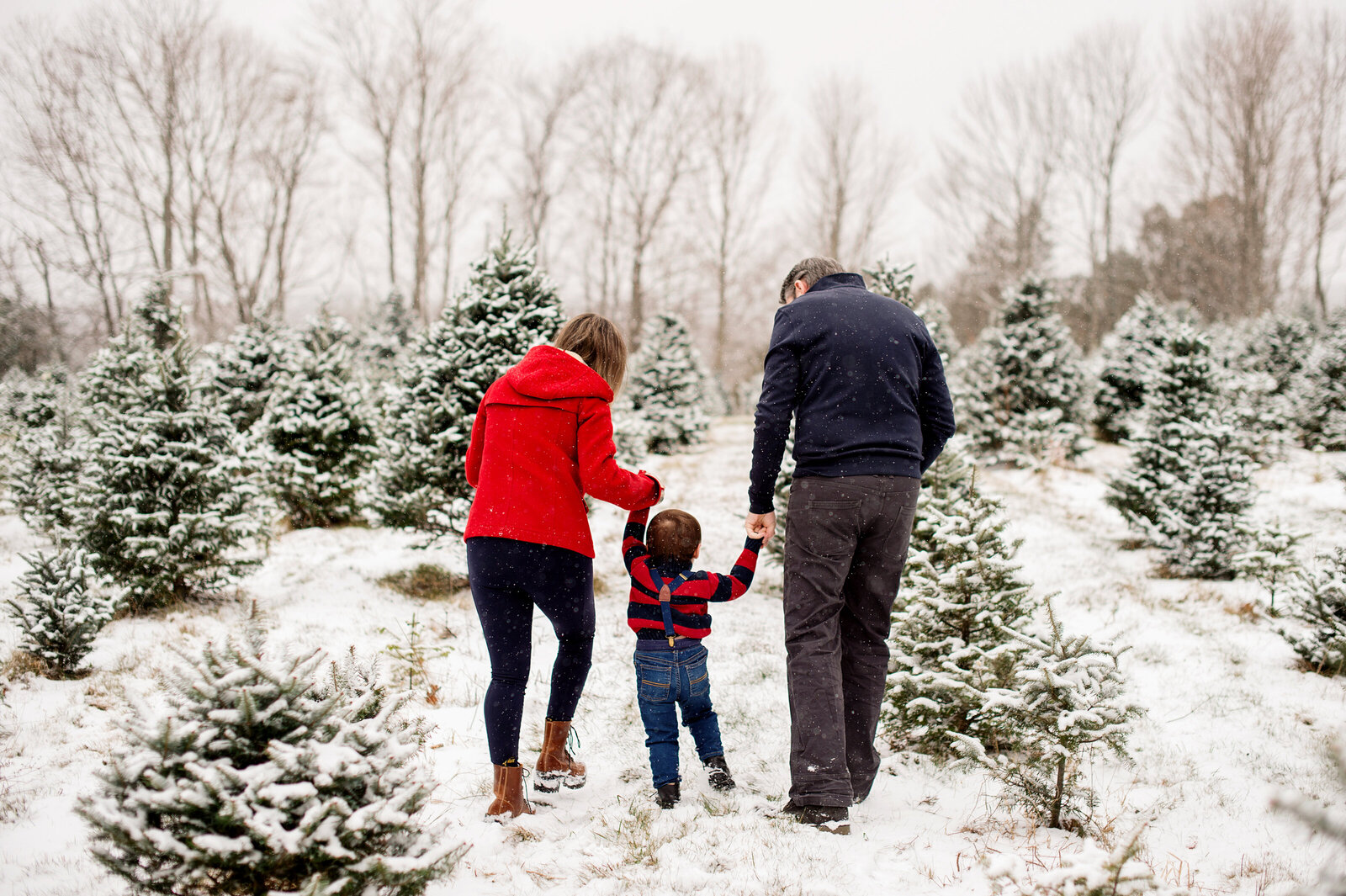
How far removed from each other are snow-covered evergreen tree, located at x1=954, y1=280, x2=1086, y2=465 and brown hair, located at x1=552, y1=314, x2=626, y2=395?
10.8 m

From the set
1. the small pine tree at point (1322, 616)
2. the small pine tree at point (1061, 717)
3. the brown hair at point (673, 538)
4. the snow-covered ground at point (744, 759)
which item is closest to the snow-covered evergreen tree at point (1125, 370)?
the snow-covered ground at point (744, 759)

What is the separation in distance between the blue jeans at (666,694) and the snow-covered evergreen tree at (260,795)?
1119 mm

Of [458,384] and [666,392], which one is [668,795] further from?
[666,392]

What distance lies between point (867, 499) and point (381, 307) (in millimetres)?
25779

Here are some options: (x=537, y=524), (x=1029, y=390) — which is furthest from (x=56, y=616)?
(x=1029, y=390)

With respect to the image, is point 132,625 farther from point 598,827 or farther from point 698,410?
point 698,410

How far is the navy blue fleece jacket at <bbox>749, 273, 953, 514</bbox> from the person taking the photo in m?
2.78

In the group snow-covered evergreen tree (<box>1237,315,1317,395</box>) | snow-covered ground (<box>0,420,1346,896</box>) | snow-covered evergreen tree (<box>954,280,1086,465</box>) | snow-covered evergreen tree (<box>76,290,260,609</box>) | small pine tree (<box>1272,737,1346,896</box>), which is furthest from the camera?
snow-covered evergreen tree (<box>1237,315,1317,395</box>)

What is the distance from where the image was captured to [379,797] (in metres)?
1.89

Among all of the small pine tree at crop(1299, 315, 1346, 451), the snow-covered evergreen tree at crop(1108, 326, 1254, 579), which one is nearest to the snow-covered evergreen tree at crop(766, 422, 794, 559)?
the snow-covered evergreen tree at crop(1108, 326, 1254, 579)

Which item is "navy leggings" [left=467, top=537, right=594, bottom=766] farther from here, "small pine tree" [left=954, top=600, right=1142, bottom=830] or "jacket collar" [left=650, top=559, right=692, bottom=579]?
"small pine tree" [left=954, top=600, right=1142, bottom=830]

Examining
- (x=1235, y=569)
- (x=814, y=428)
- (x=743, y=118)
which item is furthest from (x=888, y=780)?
(x=743, y=118)

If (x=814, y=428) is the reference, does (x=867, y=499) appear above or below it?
below

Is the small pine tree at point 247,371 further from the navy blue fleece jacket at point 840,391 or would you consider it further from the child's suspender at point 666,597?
the navy blue fleece jacket at point 840,391
